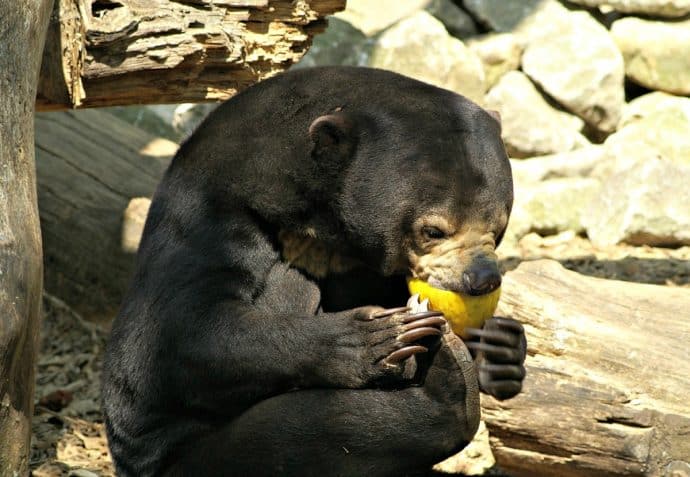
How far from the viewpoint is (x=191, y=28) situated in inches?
225

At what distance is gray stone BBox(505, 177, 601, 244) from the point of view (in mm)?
10047

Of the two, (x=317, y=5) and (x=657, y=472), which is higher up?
(x=317, y=5)

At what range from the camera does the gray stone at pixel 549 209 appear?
33.0 ft

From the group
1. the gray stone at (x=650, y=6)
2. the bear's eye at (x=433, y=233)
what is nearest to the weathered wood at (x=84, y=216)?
the bear's eye at (x=433, y=233)

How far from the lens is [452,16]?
11.5 meters

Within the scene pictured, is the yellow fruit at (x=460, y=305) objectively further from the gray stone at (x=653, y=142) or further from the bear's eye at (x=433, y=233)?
the gray stone at (x=653, y=142)

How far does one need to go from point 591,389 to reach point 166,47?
2.92 m

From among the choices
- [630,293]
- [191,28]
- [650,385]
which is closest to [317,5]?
[191,28]

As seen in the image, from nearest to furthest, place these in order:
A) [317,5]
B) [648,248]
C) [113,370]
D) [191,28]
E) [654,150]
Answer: [113,370] < [191,28] < [317,5] < [648,248] < [654,150]

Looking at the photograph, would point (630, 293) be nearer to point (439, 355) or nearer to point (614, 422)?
point (614, 422)

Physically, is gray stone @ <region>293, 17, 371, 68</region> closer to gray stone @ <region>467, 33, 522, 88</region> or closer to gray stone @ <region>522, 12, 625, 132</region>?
gray stone @ <region>467, 33, 522, 88</region>

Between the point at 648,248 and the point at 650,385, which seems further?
the point at 648,248

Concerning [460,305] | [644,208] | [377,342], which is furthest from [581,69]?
[377,342]

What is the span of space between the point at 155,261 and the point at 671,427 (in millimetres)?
2679
